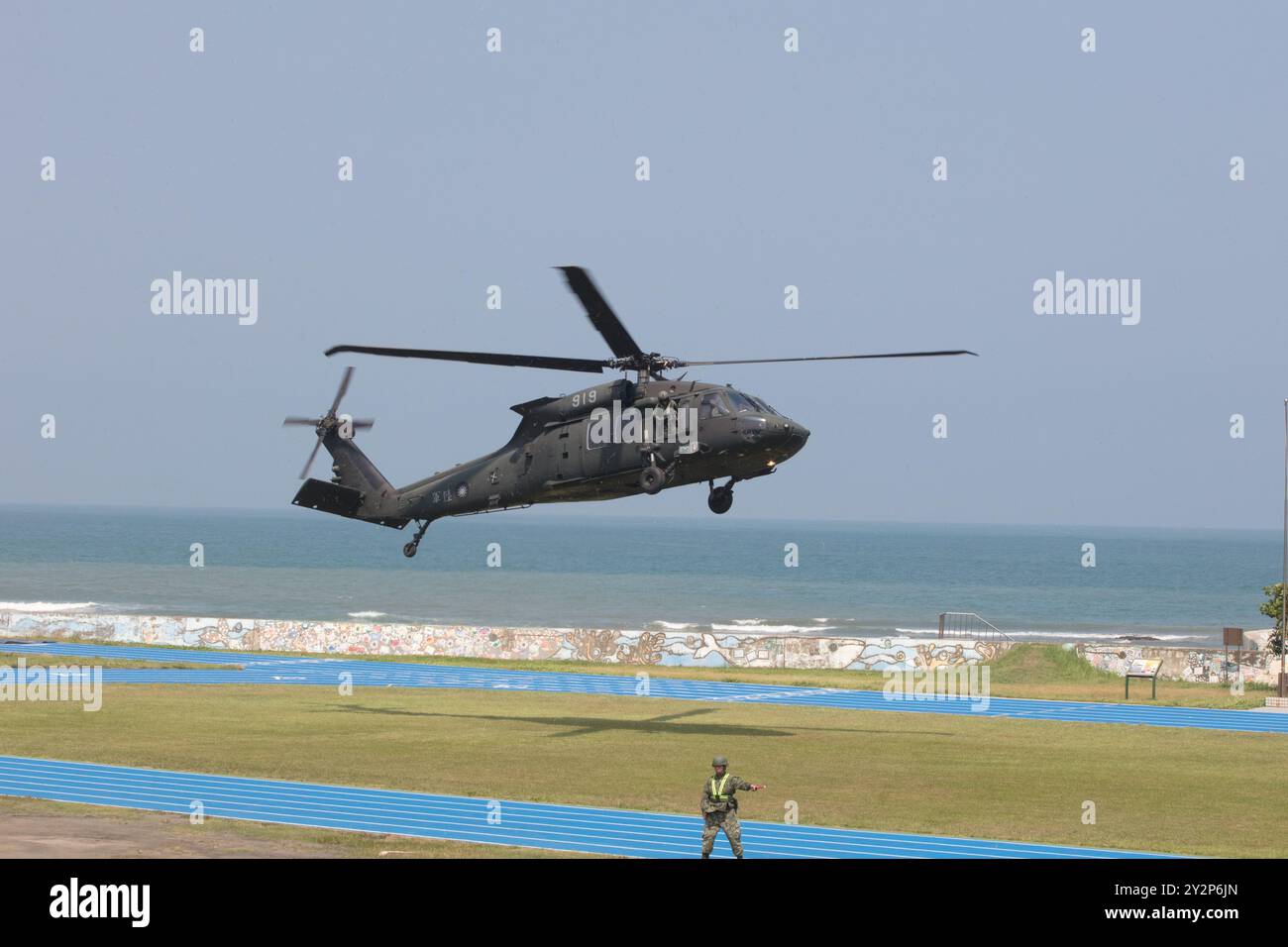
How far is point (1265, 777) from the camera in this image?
2956cm

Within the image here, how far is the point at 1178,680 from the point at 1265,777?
2293 centimetres

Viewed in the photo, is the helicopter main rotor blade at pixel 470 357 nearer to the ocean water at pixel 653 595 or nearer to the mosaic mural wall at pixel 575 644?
the mosaic mural wall at pixel 575 644

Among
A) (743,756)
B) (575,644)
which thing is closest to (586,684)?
(575,644)

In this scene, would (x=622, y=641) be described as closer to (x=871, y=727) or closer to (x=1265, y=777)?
(x=871, y=727)

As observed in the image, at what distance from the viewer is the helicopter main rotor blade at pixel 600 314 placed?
2516cm

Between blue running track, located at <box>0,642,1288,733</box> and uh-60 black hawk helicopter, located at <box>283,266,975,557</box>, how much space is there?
53.8 feet

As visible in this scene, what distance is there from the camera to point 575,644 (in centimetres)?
5719

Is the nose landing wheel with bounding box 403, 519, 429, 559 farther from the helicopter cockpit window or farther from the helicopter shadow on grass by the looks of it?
the helicopter cockpit window

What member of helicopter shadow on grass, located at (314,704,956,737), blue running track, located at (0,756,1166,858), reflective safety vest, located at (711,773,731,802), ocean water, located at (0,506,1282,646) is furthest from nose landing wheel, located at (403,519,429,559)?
ocean water, located at (0,506,1282,646)

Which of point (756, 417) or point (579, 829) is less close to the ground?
point (756, 417)

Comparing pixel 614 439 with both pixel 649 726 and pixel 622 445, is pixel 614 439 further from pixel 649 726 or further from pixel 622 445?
pixel 649 726

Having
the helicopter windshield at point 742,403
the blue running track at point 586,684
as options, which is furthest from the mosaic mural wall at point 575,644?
the helicopter windshield at point 742,403

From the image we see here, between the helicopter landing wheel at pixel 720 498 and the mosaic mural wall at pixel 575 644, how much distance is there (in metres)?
26.6
